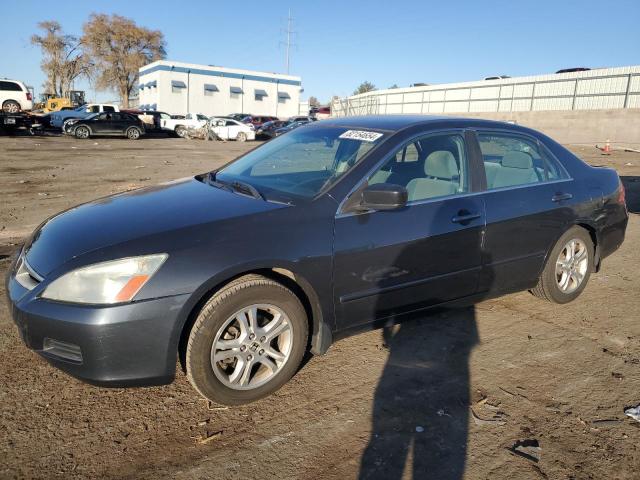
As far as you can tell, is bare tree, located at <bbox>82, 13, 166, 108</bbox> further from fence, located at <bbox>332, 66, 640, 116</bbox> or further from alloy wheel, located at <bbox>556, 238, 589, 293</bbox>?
alloy wheel, located at <bbox>556, 238, 589, 293</bbox>

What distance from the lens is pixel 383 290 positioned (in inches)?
125

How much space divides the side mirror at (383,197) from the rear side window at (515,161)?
1.08 meters

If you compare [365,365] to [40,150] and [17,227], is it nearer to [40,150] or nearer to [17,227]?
[17,227]

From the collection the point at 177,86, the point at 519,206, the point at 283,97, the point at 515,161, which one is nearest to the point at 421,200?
the point at 519,206

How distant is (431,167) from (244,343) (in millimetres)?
1887

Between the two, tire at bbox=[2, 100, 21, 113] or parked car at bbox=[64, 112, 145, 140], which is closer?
parked car at bbox=[64, 112, 145, 140]

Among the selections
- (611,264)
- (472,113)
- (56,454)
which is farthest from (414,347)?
(472,113)

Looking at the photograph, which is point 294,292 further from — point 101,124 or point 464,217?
point 101,124

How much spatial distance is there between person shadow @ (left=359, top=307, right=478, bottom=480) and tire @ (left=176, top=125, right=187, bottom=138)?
31.5 meters

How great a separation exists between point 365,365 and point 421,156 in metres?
1.56

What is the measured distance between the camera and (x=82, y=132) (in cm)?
2561

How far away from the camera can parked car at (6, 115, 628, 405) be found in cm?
250

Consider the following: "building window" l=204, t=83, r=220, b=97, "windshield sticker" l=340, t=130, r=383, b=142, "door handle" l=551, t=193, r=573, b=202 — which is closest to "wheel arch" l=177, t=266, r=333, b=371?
"windshield sticker" l=340, t=130, r=383, b=142

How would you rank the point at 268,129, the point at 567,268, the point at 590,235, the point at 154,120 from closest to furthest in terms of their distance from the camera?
the point at 567,268, the point at 590,235, the point at 268,129, the point at 154,120
